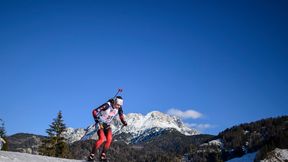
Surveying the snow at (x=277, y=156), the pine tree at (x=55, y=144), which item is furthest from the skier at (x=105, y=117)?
the pine tree at (x=55, y=144)

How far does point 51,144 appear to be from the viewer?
6144 centimetres

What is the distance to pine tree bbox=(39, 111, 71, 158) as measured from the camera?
6019cm

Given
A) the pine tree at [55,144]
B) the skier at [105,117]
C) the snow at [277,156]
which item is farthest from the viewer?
the pine tree at [55,144]

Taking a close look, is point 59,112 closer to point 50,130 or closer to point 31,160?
point 50,130

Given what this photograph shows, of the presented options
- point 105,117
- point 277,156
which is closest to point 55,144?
point 277,156

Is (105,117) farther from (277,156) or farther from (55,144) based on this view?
(55,144)

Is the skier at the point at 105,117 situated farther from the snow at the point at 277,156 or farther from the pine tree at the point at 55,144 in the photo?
the pine tree at the point at 55,144

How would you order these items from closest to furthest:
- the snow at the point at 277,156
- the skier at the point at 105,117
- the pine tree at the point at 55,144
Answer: the skier at the point at 105,117, the snow at the point at 277,156, the pine tree at the point at 55,144

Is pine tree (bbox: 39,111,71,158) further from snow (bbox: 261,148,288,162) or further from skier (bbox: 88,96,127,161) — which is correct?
skier (bbox: 88,96,127,161)

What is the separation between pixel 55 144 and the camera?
201 feet

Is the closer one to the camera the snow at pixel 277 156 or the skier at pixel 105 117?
the skier at pixel 105 117

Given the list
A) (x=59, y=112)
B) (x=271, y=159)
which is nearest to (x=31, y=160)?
(x=271, y=159)

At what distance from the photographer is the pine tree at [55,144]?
197 feet

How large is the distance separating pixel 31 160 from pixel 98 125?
319cm
